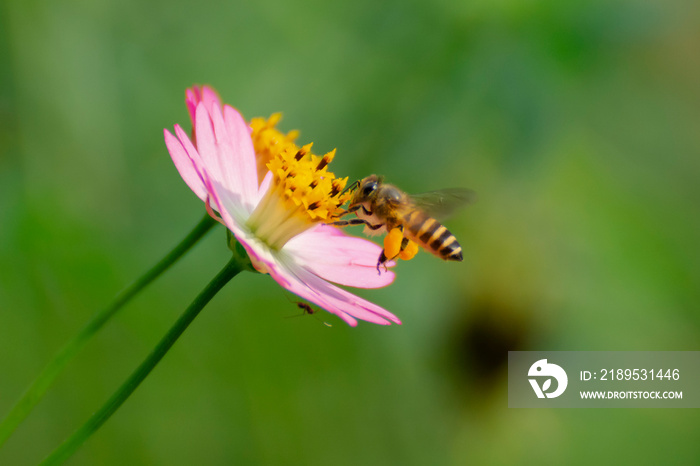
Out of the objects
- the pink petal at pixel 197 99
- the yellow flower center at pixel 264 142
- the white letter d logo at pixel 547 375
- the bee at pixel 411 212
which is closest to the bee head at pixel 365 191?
the bee at pixel 411 212

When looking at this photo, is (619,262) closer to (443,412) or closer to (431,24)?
(443,412)

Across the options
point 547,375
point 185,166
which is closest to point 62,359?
point 185,166

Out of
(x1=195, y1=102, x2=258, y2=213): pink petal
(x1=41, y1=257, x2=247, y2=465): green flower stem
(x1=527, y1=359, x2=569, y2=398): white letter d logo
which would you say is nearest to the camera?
(x1=41, y1=257, x2=247, y2=465): green flower stem

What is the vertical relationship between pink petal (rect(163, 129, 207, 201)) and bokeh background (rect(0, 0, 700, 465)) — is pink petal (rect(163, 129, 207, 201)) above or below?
below

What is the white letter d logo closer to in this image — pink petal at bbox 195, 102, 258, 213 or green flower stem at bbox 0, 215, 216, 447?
pink petal at bbox 195, 102, 258, 213

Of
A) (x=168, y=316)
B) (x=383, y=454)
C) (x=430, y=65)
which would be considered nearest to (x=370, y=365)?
(x=383, y=454)

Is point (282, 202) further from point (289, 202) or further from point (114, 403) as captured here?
point (114, 403)

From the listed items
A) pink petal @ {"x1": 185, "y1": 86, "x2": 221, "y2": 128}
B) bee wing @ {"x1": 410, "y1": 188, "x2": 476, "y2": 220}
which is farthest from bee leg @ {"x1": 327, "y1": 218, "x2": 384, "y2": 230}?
pink petal @ {"x1": 185, "y1": 86, "x2": 221, "y2": 128}
